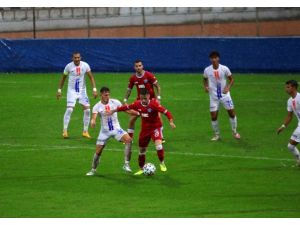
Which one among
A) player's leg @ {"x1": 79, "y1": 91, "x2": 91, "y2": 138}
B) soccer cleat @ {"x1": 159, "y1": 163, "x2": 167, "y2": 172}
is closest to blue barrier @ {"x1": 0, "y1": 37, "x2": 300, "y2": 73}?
player's leg @ {"x1": 79, "y1": 91, "x2": 91, "y2": 138}

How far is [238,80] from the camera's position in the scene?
41812 mm

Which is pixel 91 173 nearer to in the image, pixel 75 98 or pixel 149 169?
pixel 149 169

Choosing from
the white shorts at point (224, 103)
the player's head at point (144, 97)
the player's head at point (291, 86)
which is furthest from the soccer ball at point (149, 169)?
the white shorts at point (224, 103)

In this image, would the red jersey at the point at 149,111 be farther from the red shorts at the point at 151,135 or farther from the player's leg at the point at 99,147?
the player's leg at the point at 99,147

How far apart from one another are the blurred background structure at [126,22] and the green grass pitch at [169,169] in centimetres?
1609

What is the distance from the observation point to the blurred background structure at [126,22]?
52.7m

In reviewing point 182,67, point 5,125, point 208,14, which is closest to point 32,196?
point 5,125

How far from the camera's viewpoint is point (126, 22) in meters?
55.0

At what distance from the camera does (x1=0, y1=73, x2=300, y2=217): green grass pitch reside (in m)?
18.6

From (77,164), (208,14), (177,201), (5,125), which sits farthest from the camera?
(208,14)

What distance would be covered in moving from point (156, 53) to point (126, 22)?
9606 millimetres

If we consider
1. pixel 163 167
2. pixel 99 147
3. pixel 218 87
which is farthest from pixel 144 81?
pixel 99 147
